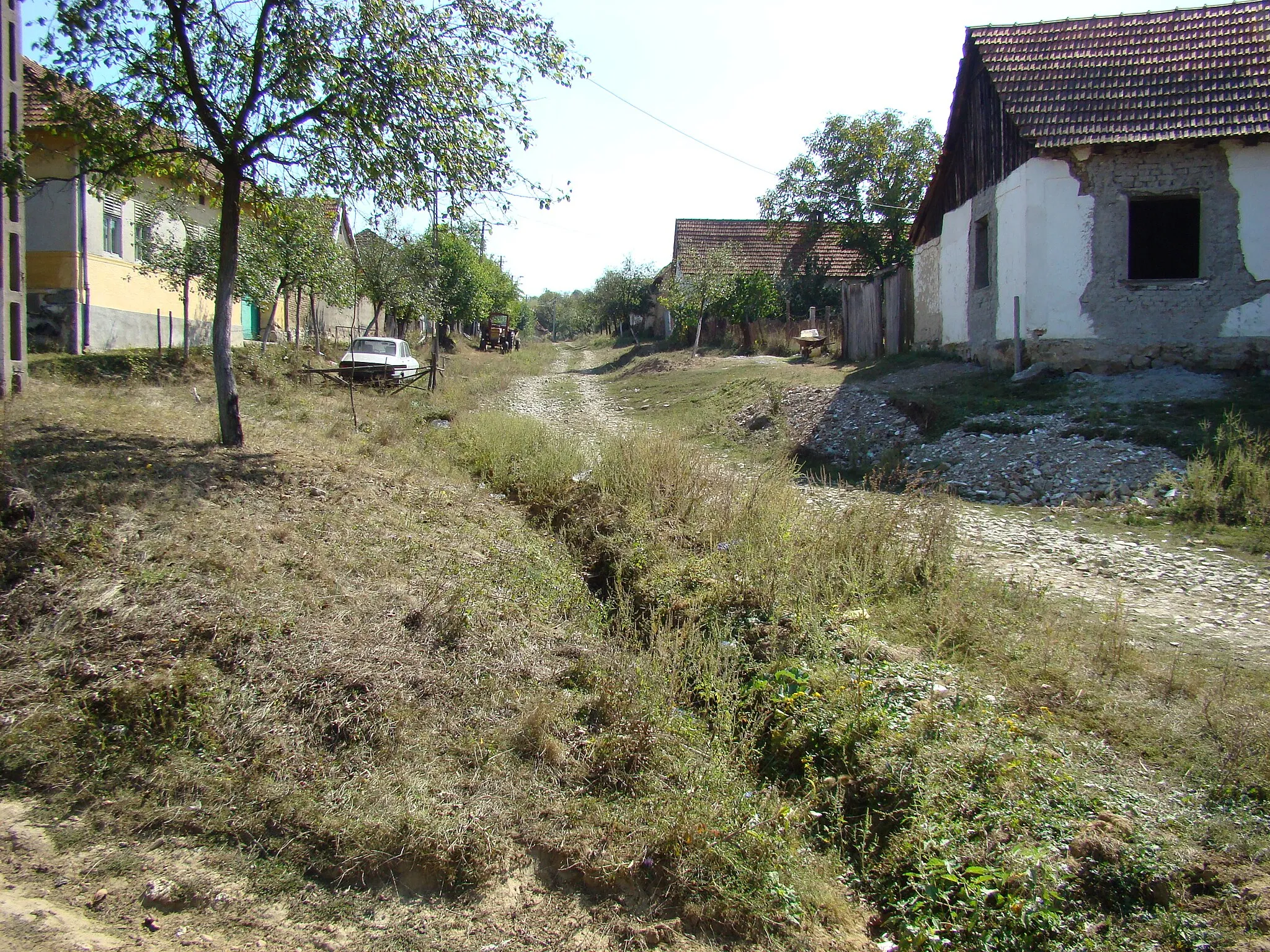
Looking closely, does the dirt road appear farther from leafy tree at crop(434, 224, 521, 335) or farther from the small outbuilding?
leafy tree at crop(434, 224, 521, 335)

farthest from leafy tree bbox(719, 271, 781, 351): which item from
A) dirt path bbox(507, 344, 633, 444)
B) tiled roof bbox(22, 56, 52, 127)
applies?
tiled roof bbox(22, 56, 52, 127)

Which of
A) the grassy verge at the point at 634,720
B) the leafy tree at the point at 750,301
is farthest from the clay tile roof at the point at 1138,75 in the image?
the leafy tree at the point at 750,301

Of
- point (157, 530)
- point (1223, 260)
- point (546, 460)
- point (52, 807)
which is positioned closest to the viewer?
point (52, 807)

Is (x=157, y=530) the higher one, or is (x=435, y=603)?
(x=157, y=530)

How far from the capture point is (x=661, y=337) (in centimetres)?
4434

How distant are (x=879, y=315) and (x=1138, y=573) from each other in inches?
586

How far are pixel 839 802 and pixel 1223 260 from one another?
13.1m

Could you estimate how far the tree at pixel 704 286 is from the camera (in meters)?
28.6

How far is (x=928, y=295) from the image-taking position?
19.1 metres

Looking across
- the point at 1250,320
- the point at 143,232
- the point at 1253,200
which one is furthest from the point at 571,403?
the point at 1253,200

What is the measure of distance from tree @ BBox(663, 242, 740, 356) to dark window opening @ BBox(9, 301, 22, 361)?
21.0m

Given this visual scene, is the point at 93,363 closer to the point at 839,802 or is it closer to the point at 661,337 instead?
the point at 839,802

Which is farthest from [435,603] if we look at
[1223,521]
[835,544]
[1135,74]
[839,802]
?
[1135,74]

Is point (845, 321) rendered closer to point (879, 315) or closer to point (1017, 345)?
point (879, 315)
